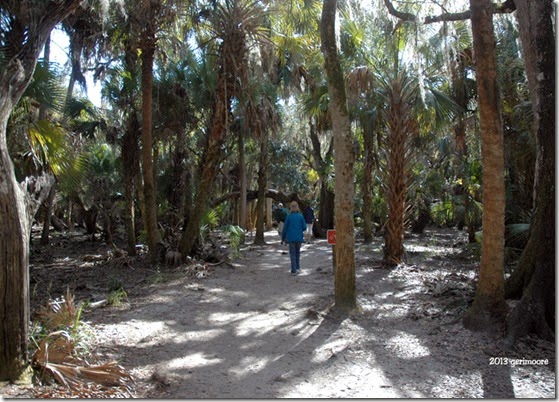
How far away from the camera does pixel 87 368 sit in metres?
4.60

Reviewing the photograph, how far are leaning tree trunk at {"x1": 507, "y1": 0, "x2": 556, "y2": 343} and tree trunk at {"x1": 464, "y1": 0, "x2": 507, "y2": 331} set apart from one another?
305 millimetres

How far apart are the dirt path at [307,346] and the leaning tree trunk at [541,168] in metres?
0.58

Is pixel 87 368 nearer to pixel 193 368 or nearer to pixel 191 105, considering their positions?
pixel 193 368


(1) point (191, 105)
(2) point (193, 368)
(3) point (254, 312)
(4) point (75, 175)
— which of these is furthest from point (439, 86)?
(2) point (193, 368)

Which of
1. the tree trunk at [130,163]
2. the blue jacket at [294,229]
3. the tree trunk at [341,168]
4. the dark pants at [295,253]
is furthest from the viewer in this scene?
the tree trunk at [130,163]

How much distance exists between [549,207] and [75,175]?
25.3 ft

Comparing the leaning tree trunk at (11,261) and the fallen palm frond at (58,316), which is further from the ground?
the leaning tree trunk at (11,261)

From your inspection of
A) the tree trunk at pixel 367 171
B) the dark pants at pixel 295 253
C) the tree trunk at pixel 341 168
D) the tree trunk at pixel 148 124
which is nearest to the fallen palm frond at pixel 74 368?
the tree trunk at pixel 341 168

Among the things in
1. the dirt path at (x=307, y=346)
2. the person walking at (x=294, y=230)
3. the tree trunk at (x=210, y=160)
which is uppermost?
the tree trunk at (x=210, y=160)

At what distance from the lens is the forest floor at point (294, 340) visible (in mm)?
4719

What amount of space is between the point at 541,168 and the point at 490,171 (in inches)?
34.7

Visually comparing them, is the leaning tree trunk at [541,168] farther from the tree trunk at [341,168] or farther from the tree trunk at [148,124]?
the tree trunk at [148,124]

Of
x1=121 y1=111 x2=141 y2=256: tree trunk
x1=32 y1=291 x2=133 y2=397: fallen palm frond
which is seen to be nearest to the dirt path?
x1=32 y1=291 x2=133 y2=397: fallen palm frond

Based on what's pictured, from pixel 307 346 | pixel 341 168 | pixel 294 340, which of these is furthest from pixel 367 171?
pixel 307 346
